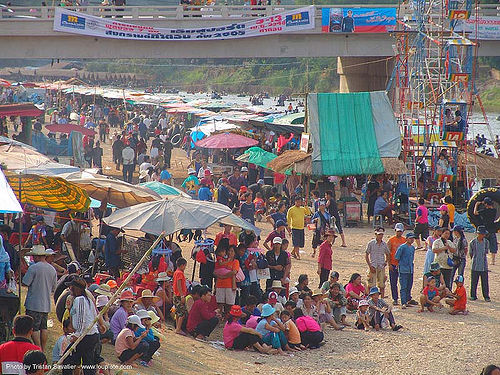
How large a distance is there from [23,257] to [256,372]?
153 inches

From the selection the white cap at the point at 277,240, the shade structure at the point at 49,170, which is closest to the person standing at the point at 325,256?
the white cap at the point at 277,240

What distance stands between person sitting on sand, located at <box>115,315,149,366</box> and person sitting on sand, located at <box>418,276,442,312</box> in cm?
570

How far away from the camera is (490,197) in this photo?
1880cm

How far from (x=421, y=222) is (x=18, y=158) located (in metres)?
9.27

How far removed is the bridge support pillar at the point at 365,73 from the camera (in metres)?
33.7

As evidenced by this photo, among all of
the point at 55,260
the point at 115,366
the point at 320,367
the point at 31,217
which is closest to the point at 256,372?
the point at 320,367

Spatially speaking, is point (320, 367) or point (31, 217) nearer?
point (320, 367)

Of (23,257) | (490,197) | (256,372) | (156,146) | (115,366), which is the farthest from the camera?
(156,146)

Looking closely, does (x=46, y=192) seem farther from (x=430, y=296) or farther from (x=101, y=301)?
(x=430, y=296)

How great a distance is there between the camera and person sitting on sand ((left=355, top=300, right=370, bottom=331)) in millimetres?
12922

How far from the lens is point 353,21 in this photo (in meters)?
31.0

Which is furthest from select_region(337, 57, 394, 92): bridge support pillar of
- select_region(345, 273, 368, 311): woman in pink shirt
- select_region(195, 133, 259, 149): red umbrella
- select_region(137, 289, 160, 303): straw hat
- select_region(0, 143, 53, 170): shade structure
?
select_region(137, 289, 160, 303): straw hat

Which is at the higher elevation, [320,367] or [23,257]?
[23,257]

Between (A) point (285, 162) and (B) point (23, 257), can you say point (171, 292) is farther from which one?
(A) point (285, 162)
